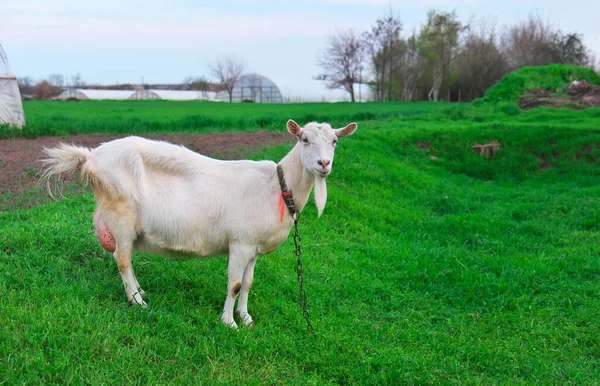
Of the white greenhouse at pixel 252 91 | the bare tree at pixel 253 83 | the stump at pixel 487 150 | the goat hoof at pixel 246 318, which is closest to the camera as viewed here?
the goat hoof at pixel 246 318

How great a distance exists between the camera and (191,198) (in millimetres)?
4047

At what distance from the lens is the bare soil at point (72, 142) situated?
800 centimetres

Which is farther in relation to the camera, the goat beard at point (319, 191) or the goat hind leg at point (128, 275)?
the goat beard at point (319, 191)

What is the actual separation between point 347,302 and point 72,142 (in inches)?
202

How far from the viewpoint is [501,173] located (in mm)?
12242

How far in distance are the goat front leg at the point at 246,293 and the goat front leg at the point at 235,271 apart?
165 millimetres

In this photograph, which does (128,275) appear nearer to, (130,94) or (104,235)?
(104,235)

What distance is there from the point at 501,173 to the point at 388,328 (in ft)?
28.8

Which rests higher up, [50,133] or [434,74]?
[434,74]

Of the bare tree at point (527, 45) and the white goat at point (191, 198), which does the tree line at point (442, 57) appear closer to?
the bare tree at point (527, 45)

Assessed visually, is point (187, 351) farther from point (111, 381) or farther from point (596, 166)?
point (596, 166)

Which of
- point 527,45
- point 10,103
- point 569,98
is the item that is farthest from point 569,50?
point 10,103

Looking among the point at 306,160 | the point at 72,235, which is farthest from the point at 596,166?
the point at 72,235

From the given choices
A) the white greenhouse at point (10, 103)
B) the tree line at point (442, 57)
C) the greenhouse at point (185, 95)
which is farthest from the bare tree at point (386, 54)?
the white greenhouse at point (10, 103)
